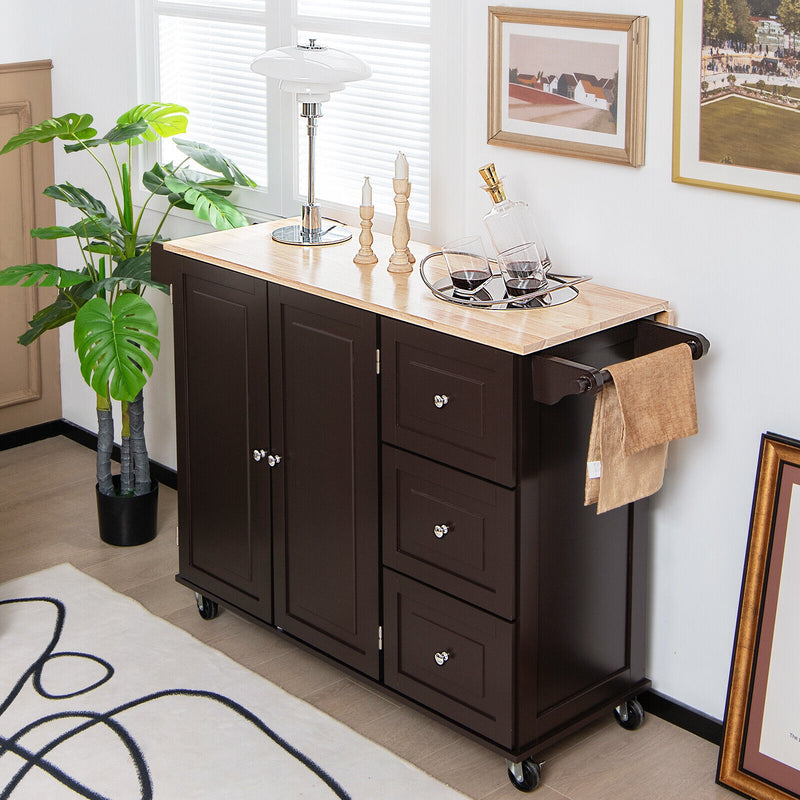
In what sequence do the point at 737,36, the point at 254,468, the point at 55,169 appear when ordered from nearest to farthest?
the point at 737,36, the point at 254,468, the point at 55,169

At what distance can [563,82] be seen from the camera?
265 cm

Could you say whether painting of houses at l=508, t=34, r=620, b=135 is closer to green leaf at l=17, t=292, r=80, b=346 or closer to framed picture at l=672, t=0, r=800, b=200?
framed picture at l=672, t=0, r=800, b=200

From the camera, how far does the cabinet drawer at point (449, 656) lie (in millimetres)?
2525

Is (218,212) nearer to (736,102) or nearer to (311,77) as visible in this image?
(311,77)

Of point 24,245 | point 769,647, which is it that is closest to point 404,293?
point 769,647

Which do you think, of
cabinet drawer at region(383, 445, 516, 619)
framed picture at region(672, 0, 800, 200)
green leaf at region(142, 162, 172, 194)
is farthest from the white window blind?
framed picture at region(672, 0, 800, 200)

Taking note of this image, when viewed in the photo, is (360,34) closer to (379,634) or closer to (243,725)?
(379,634)

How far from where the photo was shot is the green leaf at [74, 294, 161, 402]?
3.22 metres

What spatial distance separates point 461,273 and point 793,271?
67 centimetres

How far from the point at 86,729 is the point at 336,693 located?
1.92ft

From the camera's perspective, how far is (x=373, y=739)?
9.07 feet

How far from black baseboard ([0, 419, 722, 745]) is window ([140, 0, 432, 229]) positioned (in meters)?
1.09

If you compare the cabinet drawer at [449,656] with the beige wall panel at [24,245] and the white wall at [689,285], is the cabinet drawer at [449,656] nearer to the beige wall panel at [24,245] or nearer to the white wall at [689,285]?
the white wall at [689,285]

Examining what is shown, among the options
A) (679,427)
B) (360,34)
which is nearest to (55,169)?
(360,34)
